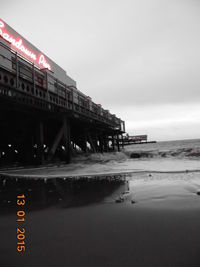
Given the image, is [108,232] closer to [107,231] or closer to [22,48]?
A: [107,231]

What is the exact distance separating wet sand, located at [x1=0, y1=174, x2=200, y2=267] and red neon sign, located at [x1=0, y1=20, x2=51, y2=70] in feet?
39.3

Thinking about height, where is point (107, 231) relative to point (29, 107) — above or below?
below

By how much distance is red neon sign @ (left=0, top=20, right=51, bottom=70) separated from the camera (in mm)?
10867

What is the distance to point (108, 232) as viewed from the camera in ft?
4.94

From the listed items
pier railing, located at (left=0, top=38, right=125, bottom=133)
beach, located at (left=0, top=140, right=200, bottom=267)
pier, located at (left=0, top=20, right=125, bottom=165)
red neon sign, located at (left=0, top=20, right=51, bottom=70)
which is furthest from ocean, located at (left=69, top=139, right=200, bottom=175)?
red neon sign, located at (left=0, top=20, right=51, bottom=70)

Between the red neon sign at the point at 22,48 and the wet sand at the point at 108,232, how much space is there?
472 inches

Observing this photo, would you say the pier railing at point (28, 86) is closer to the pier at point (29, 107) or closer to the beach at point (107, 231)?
the pier at point (29, 107)

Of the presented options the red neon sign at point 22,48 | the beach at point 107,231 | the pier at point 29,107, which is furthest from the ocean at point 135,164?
the red neon sign at point 22,48

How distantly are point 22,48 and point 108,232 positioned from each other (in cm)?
1393
